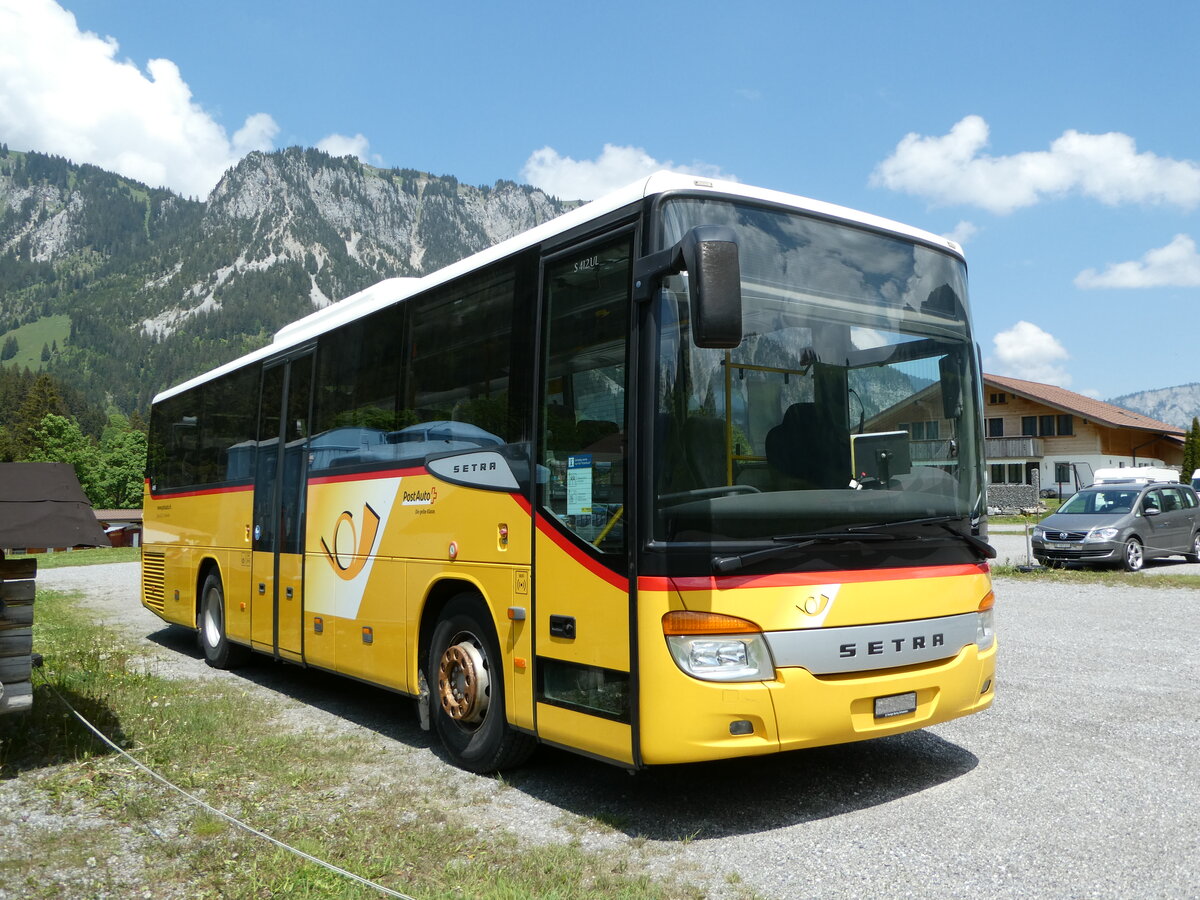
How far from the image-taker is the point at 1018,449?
6038 cm

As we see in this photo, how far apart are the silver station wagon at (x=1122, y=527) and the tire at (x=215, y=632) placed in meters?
14.9

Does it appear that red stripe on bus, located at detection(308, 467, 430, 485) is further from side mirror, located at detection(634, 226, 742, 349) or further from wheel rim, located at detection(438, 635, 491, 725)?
side mirror, located at detection(634, 226, 742, 349)

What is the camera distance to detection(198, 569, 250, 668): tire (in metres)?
10.7

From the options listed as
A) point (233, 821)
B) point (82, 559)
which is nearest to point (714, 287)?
point (233, 821)

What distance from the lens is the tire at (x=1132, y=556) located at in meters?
19.1

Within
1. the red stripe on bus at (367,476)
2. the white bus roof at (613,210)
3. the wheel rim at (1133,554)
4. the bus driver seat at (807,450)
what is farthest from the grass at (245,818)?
the wheel rim at (1133,554)

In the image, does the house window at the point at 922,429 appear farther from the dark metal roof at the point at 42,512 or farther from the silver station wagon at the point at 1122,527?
the silver station wagon at the point at 1122,527

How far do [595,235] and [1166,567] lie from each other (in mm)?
19002

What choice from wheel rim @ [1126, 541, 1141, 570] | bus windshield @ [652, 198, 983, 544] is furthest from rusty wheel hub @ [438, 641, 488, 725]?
wheel rim @ [1126, 541, 1141, 570]

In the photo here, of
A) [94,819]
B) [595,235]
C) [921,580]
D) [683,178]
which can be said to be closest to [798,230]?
[683,178]

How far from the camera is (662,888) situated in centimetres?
424

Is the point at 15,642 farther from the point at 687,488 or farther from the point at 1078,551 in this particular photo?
the point at 1078,551

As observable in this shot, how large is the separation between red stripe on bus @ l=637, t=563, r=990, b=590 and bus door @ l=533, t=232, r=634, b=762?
232 millimetres

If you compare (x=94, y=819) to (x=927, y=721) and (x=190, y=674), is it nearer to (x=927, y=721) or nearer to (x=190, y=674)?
(x=927, y=721)
